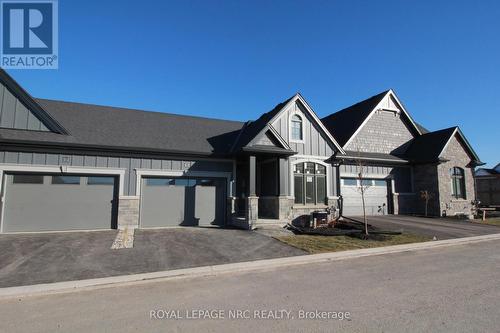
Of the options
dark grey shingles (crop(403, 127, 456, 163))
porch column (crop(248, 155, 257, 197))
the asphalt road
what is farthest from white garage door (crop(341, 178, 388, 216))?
the asphalt road

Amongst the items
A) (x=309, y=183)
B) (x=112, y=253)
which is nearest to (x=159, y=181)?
(x=112, y=253)

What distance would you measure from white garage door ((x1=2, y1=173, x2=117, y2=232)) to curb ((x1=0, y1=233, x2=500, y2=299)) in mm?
7939

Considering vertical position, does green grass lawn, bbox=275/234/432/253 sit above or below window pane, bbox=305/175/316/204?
below

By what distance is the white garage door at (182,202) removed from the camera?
50.2 ft

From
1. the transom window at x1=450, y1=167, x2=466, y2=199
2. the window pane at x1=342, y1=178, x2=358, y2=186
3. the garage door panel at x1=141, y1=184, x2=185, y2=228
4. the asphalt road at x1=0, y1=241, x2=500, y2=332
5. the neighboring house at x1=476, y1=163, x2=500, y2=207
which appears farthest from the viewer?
the neighboring house at x1=476, y1=163, x2=500, y2=207

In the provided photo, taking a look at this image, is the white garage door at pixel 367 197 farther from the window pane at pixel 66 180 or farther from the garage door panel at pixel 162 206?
the window pane at pixel 66 180

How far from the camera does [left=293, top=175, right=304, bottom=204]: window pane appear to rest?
17000mm

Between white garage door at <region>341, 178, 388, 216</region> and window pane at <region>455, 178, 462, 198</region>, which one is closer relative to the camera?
white garage door at <region>341, 178, 388, 216</region>

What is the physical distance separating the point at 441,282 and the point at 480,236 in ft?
29.4

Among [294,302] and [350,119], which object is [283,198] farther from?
[350,119]

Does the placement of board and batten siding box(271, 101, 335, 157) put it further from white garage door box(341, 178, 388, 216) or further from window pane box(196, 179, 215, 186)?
window pane box(196, 179, 215, 186)

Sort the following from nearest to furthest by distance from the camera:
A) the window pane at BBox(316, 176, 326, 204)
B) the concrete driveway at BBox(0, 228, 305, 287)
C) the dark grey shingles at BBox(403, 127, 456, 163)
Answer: the concrete driveway at BBox(0, 228, 305, 287), the window pane at BBox(316, 176, 326, 204), the dark grey shingles at BBox(403, 127, 456, 163)

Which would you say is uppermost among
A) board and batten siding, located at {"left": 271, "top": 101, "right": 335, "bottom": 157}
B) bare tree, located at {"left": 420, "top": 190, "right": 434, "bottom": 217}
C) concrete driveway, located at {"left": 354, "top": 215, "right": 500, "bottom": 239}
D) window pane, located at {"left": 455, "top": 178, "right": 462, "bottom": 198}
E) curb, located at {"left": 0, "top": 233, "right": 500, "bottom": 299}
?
board and batten siding, located at {"left": 271, "top": 101, "right": 335, "bottom": 157}

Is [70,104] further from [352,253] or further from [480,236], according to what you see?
[480,236]
